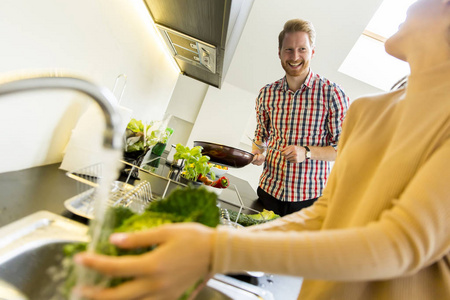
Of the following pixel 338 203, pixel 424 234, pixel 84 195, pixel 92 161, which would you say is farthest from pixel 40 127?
pixel 424 234

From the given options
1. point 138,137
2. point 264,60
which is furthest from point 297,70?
point 264,60

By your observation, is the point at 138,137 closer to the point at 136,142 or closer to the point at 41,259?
the point at 136,142

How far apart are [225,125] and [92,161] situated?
273 centimetres

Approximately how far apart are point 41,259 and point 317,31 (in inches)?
122

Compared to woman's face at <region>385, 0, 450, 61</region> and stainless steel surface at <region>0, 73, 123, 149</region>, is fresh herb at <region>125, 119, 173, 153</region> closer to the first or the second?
stainless steel surface at <region>0, 73, 123, 149</region>

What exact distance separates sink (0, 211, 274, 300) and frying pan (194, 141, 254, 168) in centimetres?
78

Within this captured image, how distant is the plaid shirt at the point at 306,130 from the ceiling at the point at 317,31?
1.58 metres

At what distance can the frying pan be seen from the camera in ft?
4.74

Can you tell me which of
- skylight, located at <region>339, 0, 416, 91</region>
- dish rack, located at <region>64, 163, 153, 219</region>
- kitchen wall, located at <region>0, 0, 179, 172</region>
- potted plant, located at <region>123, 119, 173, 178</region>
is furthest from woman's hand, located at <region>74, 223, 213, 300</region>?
skylight, located at <region>339, 0, 416, 91</region>

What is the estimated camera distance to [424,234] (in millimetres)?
327

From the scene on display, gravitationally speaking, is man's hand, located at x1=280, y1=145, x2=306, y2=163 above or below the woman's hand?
above

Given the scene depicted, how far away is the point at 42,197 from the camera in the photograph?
0.75 metres

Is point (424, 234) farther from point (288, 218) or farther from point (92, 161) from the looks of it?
point (92, 161)

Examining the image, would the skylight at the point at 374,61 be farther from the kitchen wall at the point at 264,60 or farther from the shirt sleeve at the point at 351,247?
the shirt sleeve at the point at 351,247
